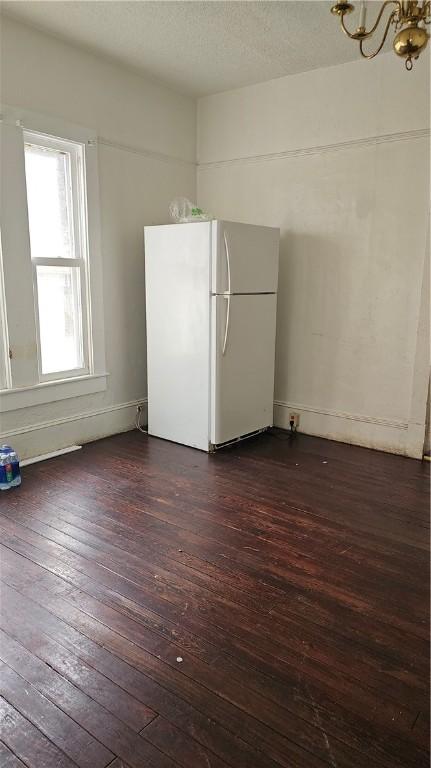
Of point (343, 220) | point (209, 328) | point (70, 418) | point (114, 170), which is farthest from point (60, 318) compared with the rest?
point (343, 220)

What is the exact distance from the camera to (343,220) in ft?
12.6

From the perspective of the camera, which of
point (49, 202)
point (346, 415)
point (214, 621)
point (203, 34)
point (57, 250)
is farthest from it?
point (346, 415)

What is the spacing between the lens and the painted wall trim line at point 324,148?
3.46 meters

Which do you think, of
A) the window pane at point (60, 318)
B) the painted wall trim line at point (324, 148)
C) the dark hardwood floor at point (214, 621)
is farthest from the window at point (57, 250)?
the painted wall trim line at point (324, 148)

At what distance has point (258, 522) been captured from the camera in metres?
2.71

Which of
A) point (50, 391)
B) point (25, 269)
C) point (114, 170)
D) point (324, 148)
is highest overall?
point (324, 148)

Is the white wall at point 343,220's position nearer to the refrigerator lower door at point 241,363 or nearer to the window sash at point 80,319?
the refrigerator lower door at point 241,363

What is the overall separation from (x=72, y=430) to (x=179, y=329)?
110cm

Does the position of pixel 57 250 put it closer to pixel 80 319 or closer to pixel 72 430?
pixel 80 319

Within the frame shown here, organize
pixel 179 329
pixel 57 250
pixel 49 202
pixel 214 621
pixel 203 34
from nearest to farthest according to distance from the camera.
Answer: pixel 214 621, pixel 203 34, pixel 49 202, pixel 57 250, pixel 179 329

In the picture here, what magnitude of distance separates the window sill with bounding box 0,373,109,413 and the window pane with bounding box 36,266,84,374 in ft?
0.37

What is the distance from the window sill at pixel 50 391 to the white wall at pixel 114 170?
0.06m

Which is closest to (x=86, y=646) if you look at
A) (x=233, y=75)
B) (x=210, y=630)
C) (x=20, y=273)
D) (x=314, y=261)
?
(x=210, y=630)

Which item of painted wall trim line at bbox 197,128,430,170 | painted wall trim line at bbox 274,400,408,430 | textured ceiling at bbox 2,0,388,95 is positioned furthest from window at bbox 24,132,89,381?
painted wall trim line at bbox 274,400,408,430
